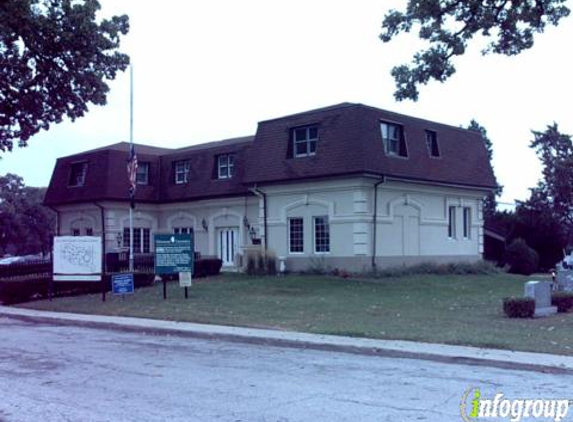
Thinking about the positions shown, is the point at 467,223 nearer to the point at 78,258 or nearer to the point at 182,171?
the point at 182,171

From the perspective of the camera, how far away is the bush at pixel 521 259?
131ft

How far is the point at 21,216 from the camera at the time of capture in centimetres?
6694

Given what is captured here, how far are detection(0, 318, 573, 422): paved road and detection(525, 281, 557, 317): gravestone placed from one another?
6552 mm

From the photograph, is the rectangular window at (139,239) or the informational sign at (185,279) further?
the rectangular window at (139,239)

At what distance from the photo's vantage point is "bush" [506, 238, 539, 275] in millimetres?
40062

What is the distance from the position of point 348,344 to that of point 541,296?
679cm

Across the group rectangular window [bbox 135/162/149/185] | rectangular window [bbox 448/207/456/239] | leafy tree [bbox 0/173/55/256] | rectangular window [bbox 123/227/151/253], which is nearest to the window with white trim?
rectangular window [bbox 448/207/456/239]

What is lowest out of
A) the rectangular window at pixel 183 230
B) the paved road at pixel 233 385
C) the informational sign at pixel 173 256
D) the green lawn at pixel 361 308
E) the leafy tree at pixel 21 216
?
the paved road at pixel 233 385

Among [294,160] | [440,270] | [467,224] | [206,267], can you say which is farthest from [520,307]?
[467,224]

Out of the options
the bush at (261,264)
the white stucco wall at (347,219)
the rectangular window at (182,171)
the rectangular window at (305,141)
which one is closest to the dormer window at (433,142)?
the white stucco wall at (347,219)

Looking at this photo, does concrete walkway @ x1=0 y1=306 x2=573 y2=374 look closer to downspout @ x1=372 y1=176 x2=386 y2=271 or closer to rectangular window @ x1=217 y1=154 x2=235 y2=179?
downspout @ x1=372 y1=176 x2=386 y2=271

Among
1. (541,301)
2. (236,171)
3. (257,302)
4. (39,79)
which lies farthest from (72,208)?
(541,301)

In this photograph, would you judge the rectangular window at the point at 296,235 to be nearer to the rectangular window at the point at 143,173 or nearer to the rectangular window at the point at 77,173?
the rectangular window at the point at 143,173

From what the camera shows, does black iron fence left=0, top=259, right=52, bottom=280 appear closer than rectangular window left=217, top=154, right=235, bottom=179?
Yes
